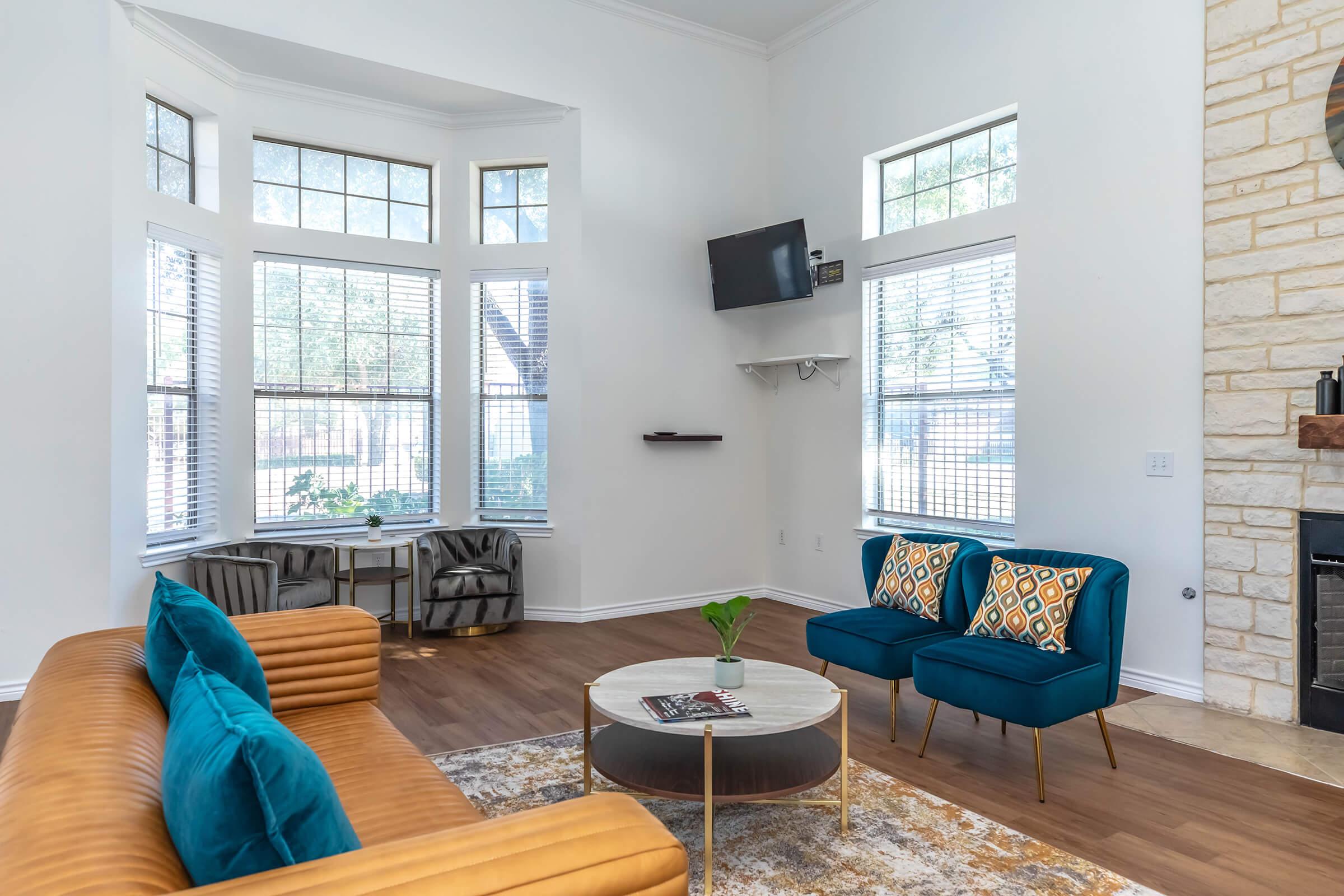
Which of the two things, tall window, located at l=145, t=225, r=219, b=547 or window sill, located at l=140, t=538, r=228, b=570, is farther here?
tall window, located at l=145, t=225, r=219, b=547

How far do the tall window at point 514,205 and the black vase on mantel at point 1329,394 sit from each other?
463 centimetres

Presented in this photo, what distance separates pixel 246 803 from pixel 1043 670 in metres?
2.75

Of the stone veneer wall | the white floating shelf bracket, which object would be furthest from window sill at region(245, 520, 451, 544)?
the stone veneer wall

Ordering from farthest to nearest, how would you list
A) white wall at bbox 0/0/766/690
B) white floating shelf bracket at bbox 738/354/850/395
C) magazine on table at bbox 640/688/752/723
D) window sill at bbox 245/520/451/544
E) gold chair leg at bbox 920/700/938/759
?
white floating shelf bracket at bbox 738/354/850/395 → window sill at bbox 245/520/451/544 → white wall at bbox 0/0/766/690 → gold chair leg at bbox 920/700/938/759 → magazine on table at bbox 640/688/752/723

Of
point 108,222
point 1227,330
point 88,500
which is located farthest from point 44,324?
point 1227,330

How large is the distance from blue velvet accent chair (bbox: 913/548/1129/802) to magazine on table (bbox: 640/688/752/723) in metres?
0.97

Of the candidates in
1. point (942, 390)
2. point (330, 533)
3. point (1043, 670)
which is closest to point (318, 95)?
point (330, 533)

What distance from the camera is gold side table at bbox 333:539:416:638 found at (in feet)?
17.4

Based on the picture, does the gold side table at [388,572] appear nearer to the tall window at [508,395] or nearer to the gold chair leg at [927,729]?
the tall window at [508,395]

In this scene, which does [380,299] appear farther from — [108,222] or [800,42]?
[800,42]

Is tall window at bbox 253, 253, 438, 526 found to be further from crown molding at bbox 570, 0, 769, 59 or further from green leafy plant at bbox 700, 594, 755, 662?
green leafy plant at bbox 700, 594, 755, 662

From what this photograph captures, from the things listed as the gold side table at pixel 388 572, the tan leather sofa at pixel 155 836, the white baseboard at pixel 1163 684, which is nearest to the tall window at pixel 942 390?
the white baseboard at pixel 1163 684

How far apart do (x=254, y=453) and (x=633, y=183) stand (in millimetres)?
3195

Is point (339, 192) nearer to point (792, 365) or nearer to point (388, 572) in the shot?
point (388, 572)
